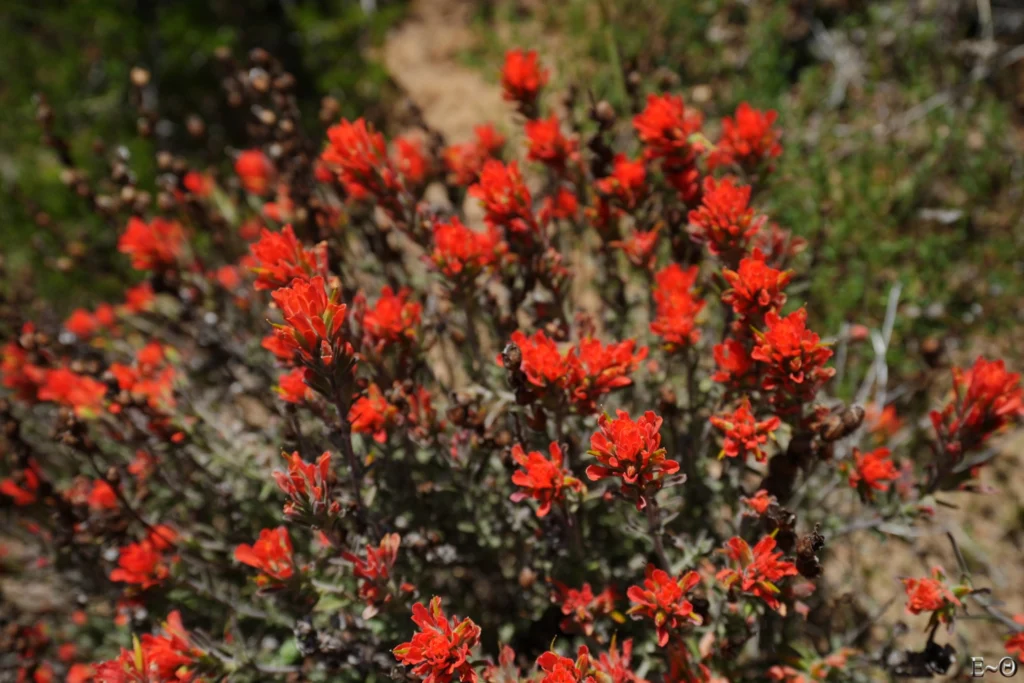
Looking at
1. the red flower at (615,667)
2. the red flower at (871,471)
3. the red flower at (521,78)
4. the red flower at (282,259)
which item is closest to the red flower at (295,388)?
the red flower at (282,259)

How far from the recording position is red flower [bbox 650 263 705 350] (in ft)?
7.50

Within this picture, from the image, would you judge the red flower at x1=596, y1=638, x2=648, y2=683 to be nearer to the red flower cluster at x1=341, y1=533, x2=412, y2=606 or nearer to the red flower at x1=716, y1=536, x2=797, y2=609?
the red flower at x1=716, y1=536, x2=797, y2=609

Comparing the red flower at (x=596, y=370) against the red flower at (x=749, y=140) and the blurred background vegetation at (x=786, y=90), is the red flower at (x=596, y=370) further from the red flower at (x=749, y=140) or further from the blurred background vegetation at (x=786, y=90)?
the blurred background vegetation at (x=786, y=90)

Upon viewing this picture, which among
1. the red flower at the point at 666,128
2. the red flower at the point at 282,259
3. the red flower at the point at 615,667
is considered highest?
the red flower at the point at 666,128

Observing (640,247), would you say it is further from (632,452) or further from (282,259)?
(282,259)

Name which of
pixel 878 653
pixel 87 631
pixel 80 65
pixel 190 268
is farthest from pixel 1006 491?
pixel 80 65

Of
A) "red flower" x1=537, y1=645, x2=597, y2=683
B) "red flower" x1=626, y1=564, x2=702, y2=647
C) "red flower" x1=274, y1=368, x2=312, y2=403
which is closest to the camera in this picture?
"red flower" x1=537, y1=645, x2=597, y2=683

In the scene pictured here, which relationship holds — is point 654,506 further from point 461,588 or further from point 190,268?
point 190,268

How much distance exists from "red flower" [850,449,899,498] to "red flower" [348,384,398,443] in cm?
145

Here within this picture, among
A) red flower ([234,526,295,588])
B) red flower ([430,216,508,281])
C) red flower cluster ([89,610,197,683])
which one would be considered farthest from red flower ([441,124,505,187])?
red flower cluster ([89,610,197,683])

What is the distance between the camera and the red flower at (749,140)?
2506 mm

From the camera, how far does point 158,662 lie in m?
2.13

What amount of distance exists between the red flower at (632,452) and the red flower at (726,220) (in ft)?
2.13

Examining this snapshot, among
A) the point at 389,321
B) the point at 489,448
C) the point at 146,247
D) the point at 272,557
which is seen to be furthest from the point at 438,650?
the point at 146,247
